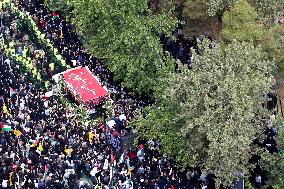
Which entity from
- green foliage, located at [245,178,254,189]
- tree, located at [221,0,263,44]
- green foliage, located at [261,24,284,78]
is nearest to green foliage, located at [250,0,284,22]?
tree, located at [221,0,263,44]

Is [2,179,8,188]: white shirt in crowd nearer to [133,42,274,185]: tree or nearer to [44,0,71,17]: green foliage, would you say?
[133,42,274,185]: tree

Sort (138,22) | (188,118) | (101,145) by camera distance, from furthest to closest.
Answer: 1. (138,22)
2. (101,145)
3. (188,118)

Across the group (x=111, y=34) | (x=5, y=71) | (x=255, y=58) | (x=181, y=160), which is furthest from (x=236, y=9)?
(x=5, y=71)

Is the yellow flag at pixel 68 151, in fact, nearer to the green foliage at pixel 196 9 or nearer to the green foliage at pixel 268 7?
the green foliage at pixel 196 9

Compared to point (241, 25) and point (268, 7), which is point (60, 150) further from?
point (268, 7)

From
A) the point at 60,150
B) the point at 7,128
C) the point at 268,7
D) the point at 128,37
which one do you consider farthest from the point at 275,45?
the point at 7,128

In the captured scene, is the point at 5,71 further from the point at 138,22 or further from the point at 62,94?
the point at 138,22
